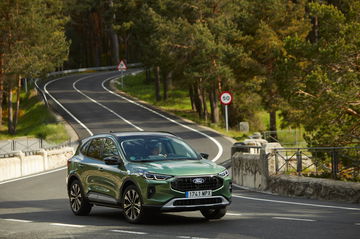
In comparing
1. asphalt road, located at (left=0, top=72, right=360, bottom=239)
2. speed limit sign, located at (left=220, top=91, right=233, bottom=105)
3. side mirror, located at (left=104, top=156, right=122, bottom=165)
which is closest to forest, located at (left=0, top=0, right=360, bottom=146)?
speed limit sign, located at (left=220, top=91, right=233, bottom=105)

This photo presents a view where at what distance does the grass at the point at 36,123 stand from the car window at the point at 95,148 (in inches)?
1196

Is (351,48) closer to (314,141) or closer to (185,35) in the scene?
(314,141)

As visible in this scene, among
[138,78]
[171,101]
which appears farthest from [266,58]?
[138,78]

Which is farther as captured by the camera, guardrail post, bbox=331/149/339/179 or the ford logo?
guardrail post, bbox=331/149/339/179

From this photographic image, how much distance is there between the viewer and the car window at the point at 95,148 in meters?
15.0

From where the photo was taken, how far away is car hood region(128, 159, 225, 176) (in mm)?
12773

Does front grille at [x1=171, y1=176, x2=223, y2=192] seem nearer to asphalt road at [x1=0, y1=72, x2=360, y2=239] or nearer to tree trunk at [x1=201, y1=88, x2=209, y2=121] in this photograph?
asphalt road at [x1=0, y1=72, x2=360, y2=239]

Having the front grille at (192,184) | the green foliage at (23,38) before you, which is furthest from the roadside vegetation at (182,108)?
the front grille at (192,184)

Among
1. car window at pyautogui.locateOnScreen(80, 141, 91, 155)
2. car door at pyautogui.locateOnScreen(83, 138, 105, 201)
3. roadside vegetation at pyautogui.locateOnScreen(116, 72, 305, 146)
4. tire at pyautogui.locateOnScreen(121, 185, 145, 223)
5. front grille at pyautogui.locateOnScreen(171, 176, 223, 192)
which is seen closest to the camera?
front grille at pyautogui.locateOnScreen(171, 176, 223, 192)

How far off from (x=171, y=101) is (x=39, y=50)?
1364 cm

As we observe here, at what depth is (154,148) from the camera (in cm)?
1403

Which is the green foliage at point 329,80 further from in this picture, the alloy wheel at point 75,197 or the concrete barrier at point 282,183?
the alloy wheel at point 75,197

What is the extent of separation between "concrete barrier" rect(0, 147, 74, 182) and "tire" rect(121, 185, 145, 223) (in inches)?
672

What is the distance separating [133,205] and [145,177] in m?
0.67
